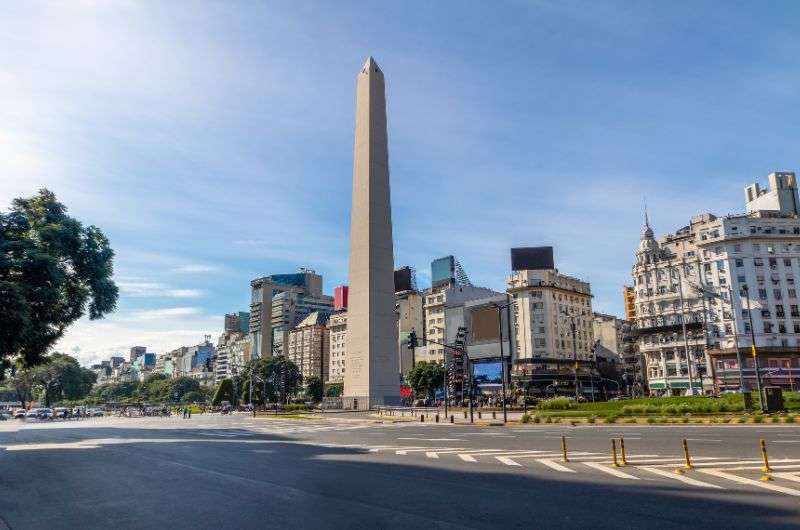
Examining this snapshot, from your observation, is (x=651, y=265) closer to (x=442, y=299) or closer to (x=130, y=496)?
(x=442, y=299)

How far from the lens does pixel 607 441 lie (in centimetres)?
2100

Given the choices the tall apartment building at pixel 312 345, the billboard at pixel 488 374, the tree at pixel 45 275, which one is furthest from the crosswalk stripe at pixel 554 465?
the tall apartment building at pixel 312 345

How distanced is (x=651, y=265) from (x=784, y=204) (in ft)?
72.2

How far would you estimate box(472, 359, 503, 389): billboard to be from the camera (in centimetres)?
10062

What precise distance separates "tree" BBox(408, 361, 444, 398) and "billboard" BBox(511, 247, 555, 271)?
87.3ft

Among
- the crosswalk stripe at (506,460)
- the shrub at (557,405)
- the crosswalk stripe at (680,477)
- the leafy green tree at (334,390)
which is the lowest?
the leafy green tree at (334,390)

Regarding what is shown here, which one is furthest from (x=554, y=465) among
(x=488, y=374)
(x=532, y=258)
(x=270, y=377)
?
(x=270, y=377)

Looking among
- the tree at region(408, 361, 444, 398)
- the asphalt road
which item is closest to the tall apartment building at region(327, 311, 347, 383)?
the tree at region(408, 361, 444, 398)

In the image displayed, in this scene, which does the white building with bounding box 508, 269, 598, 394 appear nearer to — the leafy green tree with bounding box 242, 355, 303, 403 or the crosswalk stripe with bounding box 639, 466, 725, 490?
the leafy green tree with bounding box 242, 355, 303, 403

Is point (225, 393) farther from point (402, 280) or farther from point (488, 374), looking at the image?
point (488, 374)

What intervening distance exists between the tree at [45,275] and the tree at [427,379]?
3271 inches

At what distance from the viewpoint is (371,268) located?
57.2m

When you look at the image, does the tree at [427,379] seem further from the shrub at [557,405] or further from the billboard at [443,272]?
the shrub at [557,405]

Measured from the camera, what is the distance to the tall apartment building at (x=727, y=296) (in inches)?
3017
